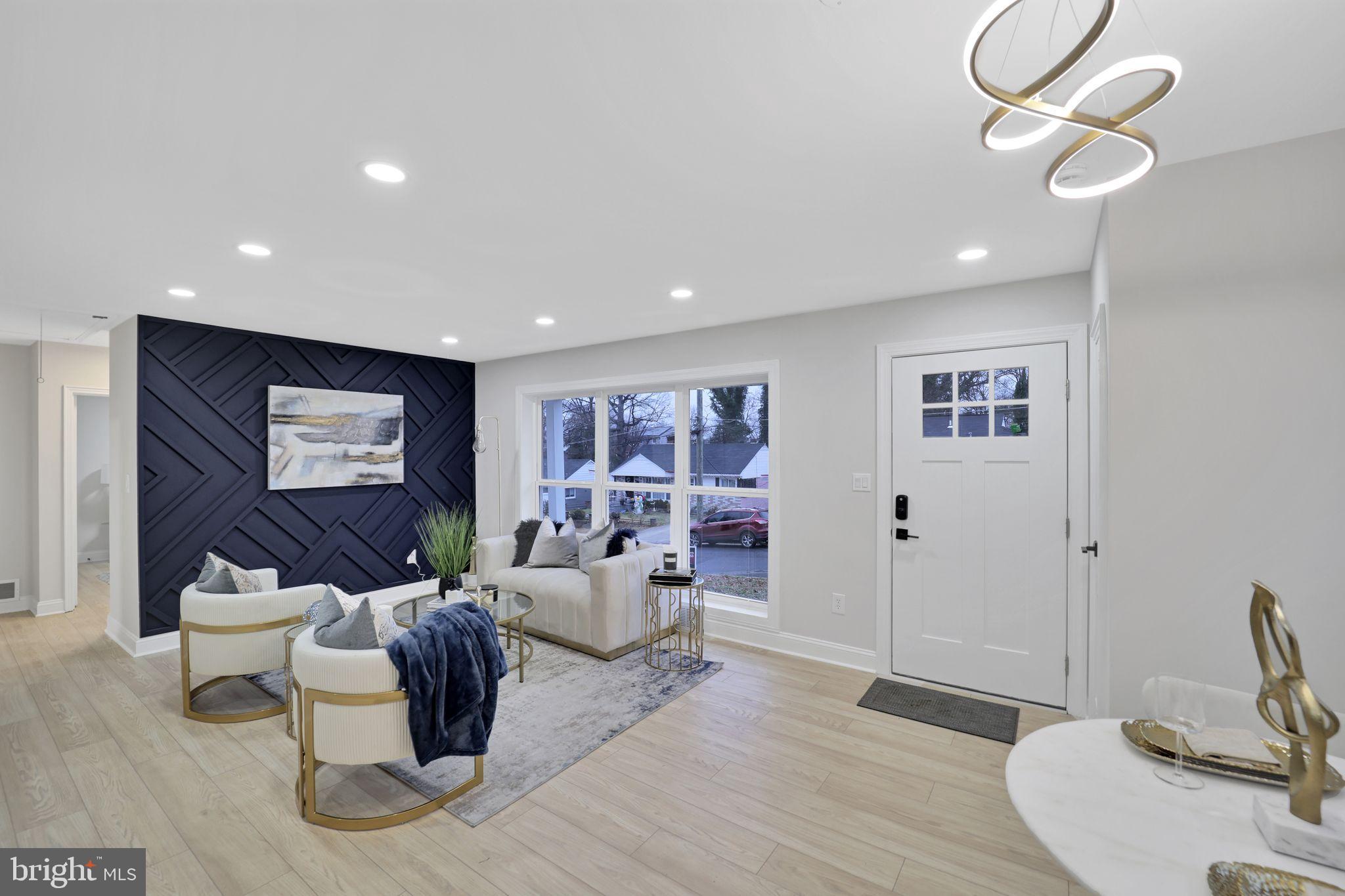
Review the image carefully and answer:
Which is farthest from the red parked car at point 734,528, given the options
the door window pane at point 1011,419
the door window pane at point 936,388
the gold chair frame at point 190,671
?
the gold chair frame at point 190,671

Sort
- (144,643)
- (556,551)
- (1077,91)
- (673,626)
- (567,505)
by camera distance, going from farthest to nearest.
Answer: (567,505) → (556,551) → (673,626) → (144,643) → (1077,91)

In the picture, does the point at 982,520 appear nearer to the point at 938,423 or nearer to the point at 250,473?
the point at 938,423

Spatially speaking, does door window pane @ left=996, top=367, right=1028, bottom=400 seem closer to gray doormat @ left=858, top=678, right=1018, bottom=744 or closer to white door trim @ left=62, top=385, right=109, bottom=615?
gray doormat @ left=858, top=678, right=1018, bottom=744

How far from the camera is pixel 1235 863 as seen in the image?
1.01m

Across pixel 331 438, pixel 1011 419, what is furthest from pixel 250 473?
pixel 1011 419

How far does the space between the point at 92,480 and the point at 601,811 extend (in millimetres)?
8950

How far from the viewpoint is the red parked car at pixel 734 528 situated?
14.6 feet

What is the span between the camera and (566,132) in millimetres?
1764

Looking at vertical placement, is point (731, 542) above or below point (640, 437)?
below

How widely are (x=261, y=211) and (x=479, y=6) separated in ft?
5.18

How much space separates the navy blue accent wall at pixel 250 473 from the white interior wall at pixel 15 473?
2206 millimetres

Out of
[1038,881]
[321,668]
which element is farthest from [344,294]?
[1038,881]

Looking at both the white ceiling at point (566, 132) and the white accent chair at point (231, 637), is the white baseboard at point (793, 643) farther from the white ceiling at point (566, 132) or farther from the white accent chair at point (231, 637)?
the white accent chair at point (231, 637)

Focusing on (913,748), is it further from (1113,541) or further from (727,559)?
(727,559)
